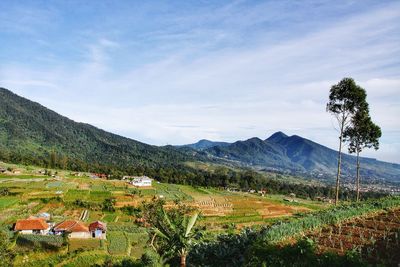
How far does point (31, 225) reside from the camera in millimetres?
52062

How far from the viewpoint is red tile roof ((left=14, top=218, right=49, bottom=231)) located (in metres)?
51.5

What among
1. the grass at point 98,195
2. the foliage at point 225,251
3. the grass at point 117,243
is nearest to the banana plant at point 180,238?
the foliage at point 225,251

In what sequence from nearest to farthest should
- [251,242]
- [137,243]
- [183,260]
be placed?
[251,242] → [183,260] → [137,243]

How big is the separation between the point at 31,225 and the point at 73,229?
18.8ft

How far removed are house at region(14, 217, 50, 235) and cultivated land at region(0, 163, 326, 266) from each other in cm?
232

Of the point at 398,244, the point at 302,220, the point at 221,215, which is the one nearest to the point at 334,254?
the point at 398,244

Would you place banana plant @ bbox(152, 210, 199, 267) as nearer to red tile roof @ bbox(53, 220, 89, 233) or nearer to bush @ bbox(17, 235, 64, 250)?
bush @ bbox(17, 235, 64, 250)

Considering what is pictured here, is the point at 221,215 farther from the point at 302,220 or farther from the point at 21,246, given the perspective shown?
the point at 302,220

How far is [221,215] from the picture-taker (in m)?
77.1

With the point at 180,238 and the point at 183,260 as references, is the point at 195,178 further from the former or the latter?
the point at 183,260

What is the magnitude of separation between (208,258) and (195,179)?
122 m

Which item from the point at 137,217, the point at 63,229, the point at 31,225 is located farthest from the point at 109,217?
the point at 31,225

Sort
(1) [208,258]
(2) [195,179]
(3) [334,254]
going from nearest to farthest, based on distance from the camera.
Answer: (3) [334,254]
(1) [208,258]
(2) [195,179]

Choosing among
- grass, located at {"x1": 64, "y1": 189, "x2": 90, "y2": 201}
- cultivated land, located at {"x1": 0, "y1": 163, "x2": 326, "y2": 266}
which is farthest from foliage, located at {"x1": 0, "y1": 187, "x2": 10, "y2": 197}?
grass, located at {"x1": 64, "y1": 189, "x2": 90, "y2": 201}
